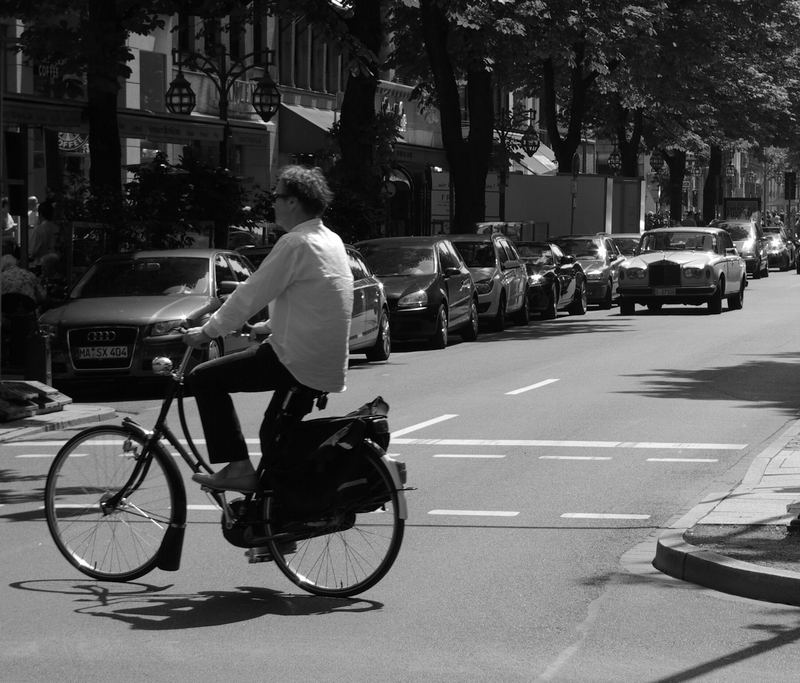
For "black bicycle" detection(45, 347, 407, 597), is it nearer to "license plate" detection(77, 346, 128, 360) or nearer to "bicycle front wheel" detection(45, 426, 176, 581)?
Result: "bicycle front wheel" detection(45, 426, 176, 581)

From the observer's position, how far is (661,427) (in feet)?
46.0

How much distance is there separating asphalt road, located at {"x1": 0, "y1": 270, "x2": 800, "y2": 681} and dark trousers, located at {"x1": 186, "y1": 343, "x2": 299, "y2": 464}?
2.17 feet

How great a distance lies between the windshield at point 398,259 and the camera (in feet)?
81.7

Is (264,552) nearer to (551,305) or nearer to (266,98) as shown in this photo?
(266,98)

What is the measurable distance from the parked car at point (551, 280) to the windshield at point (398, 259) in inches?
253

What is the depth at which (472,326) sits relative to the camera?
26.0 metres

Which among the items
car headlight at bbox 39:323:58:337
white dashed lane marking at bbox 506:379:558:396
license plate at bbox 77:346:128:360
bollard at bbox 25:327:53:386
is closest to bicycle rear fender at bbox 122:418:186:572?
bollard at bbox 25:327:53:386

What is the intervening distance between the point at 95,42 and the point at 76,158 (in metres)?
13.8

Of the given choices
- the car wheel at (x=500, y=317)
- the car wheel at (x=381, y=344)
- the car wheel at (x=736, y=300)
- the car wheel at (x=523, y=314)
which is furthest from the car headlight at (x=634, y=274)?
the car wheel at (x=381, y=344)

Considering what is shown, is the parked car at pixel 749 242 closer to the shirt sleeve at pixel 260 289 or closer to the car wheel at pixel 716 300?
the car wheel at pixel 716 300

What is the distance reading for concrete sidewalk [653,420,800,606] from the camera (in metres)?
7.16

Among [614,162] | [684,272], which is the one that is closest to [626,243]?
[684,272]

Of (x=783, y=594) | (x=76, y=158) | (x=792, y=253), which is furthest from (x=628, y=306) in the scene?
(x=792, y=253)

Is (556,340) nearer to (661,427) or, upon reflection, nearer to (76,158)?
(661,427)
